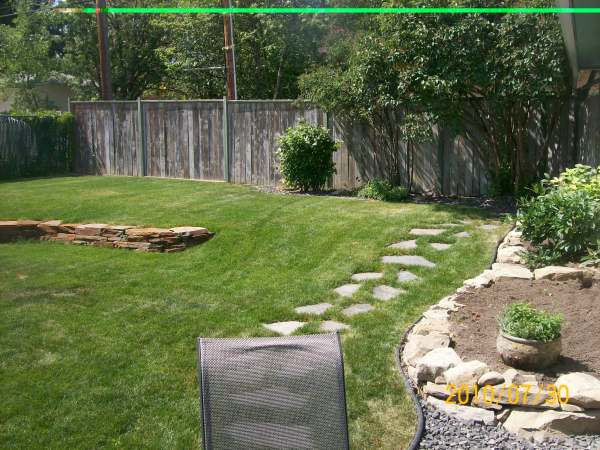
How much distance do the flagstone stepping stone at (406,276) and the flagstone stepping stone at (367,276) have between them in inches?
7.2

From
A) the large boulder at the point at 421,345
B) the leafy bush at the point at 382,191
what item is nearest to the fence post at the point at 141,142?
the leafy bush at the point at 382,191

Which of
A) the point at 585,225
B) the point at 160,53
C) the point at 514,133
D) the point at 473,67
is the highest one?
the point at 160,53

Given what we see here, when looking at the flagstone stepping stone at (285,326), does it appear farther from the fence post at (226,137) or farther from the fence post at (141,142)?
the fence post at (141,142)

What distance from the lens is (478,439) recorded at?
3836 millimetres

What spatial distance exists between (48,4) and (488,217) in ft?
71.5

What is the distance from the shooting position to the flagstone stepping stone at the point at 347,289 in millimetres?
6150

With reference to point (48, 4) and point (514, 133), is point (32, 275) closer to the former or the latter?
point (514, 133)

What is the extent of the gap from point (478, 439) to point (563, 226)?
3.11 metres

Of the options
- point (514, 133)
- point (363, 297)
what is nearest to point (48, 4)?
point (514, 133)

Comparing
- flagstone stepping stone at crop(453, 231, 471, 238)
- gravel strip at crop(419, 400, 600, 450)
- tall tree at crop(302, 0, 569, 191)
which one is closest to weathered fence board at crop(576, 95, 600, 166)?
tall tree at crop(302, 0, 569, 191)

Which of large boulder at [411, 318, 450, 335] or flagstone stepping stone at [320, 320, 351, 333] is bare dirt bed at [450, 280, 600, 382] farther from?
flagstone stepping stone at [320, 320, 351, 333]

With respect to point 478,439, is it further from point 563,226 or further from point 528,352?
point 563,226

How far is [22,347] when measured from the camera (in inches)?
197

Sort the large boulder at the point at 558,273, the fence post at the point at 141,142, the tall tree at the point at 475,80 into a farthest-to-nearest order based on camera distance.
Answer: the fence post at the point at 141,142
the tall tree at the point at 475,80
the large boulder at the point at 558,273
